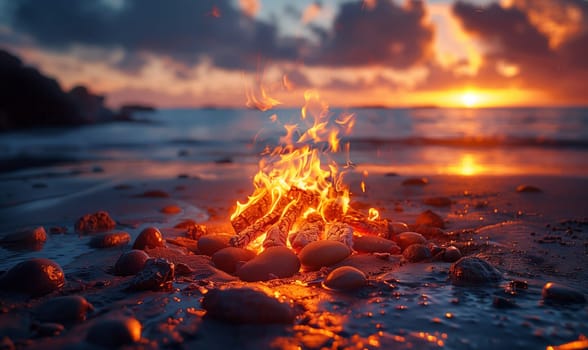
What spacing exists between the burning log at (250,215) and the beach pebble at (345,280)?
2259 mm

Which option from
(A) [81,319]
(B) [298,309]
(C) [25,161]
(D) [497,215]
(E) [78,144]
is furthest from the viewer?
(E) [78,144]

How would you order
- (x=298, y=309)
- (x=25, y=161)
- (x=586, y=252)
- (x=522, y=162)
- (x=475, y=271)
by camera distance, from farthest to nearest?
1. (x=25, y=161)
2. (x=522, y=162)
3. (x=586, y=252)
4. (x=475, y=271)
5. (x=298, y=309)

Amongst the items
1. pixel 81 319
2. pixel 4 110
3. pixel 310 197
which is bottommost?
pixel 81 319

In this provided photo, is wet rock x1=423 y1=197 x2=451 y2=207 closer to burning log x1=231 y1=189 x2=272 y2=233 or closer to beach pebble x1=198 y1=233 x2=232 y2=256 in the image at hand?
burning log x1=231 y1=189 x2=272 y2=233

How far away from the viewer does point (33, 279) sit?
435 cm

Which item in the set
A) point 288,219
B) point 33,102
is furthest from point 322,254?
point 33,102

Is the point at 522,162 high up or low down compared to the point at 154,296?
up

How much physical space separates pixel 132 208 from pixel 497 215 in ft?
24.7

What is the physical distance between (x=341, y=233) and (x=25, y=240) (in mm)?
4705

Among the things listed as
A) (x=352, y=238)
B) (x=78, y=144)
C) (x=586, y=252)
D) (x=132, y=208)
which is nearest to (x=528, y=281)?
(x=586, y=252)

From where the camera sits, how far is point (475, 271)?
15.1 ft

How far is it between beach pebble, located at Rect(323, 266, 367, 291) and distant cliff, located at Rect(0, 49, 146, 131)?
46164 mm

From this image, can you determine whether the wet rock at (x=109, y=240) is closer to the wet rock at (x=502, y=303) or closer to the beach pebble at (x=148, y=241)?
the beach pebble at (x=148, y=241)

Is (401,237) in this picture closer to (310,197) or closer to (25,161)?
(310,197)
